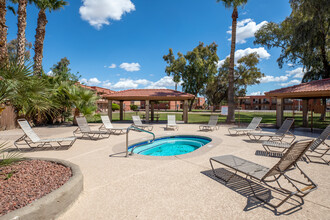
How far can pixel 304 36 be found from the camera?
55.0 ft

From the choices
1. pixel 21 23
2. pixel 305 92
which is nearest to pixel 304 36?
pixel 305 92

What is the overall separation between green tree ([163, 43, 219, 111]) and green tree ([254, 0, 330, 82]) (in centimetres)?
1480

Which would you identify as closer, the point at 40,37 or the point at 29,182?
the point at 29,182

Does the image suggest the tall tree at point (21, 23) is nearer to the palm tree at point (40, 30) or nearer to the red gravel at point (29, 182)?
the palm tree at point (40, 30)

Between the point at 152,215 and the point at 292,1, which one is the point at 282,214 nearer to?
the point at 152,215

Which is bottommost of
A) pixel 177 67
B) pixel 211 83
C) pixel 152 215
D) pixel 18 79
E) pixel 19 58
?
pixel 152 215

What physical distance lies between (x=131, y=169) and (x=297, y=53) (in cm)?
2473

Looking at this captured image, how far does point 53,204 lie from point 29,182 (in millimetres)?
1010

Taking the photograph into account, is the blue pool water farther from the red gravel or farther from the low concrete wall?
the low concrete wall

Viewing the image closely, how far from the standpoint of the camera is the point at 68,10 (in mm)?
17266

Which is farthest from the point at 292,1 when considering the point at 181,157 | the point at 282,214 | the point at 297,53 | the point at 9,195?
the point at 9,195

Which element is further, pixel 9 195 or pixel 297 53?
Result: pixel 297 53

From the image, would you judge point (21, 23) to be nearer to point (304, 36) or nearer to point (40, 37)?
point (40, 37)

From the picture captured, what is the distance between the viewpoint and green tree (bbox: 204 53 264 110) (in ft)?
103
